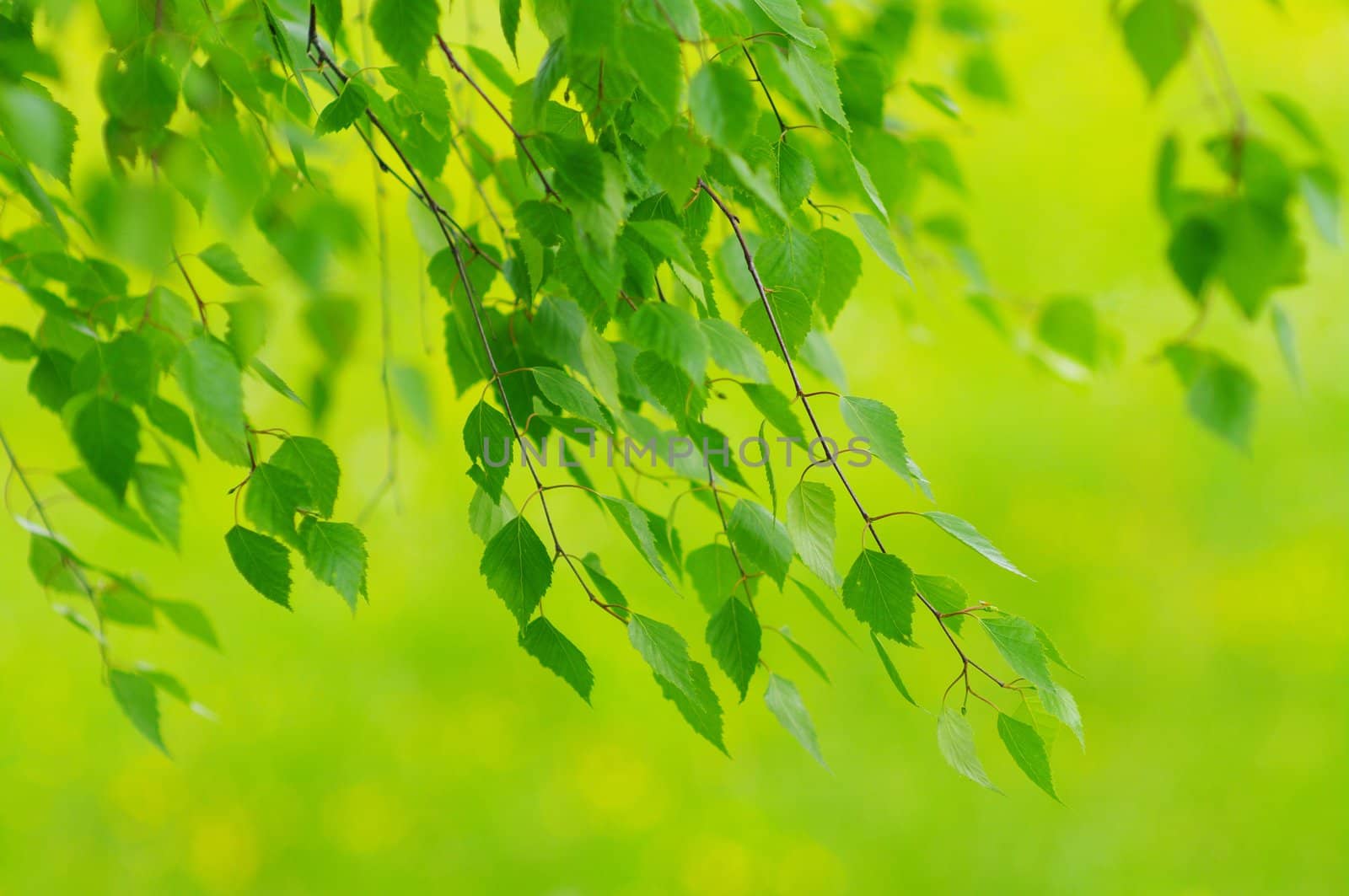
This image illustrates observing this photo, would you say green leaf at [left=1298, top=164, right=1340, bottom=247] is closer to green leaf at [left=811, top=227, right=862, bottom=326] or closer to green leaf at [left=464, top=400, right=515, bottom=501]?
green leaf at [left=811, top=227, right=862, bottom=326]

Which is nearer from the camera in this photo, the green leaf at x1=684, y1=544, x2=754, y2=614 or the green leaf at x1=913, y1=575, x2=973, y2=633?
the green leaf at x1=913, y1=575, x2=973, y2=633

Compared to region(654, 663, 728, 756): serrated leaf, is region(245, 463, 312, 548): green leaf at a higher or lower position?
higher

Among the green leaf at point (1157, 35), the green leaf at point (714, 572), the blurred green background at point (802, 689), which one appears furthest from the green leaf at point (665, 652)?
the blurred green background at point (802, 689)

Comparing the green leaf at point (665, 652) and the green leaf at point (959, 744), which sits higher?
the green leaf at point (665, 652)

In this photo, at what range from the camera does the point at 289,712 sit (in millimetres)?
1716

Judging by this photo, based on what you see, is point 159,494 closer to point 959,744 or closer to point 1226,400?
point 959,744

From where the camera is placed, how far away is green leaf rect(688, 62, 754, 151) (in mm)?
395

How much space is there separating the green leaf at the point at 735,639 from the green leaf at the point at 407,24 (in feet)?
0.87

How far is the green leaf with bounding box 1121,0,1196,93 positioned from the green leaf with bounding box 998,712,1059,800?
53 centimetres

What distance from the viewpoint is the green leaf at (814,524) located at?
1.66ft

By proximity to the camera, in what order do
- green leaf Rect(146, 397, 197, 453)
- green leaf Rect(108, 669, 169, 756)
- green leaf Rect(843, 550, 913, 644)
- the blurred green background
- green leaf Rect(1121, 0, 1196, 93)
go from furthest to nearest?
the blurred green background, green leaf Rect(1121, 0, 1196, 93), green leaf Rect(108, 669, 169, 756), green leaf Rect(146, 397, 197, 453), green leaf Rect(843, 550, 913, 644)

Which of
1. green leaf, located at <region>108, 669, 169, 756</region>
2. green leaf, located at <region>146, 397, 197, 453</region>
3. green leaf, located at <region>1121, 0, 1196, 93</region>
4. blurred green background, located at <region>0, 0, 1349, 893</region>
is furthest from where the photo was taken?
blurred green background, located at <region>0, 0, 1349, 893</region>

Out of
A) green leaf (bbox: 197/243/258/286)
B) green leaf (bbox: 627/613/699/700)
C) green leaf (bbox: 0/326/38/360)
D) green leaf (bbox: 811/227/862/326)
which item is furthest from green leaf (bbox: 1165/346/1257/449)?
green leaf (bbox: 0/326/38/360)

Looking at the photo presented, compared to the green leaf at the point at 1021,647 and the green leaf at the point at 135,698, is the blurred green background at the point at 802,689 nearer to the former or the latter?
the green leaf at the point at 135,698
